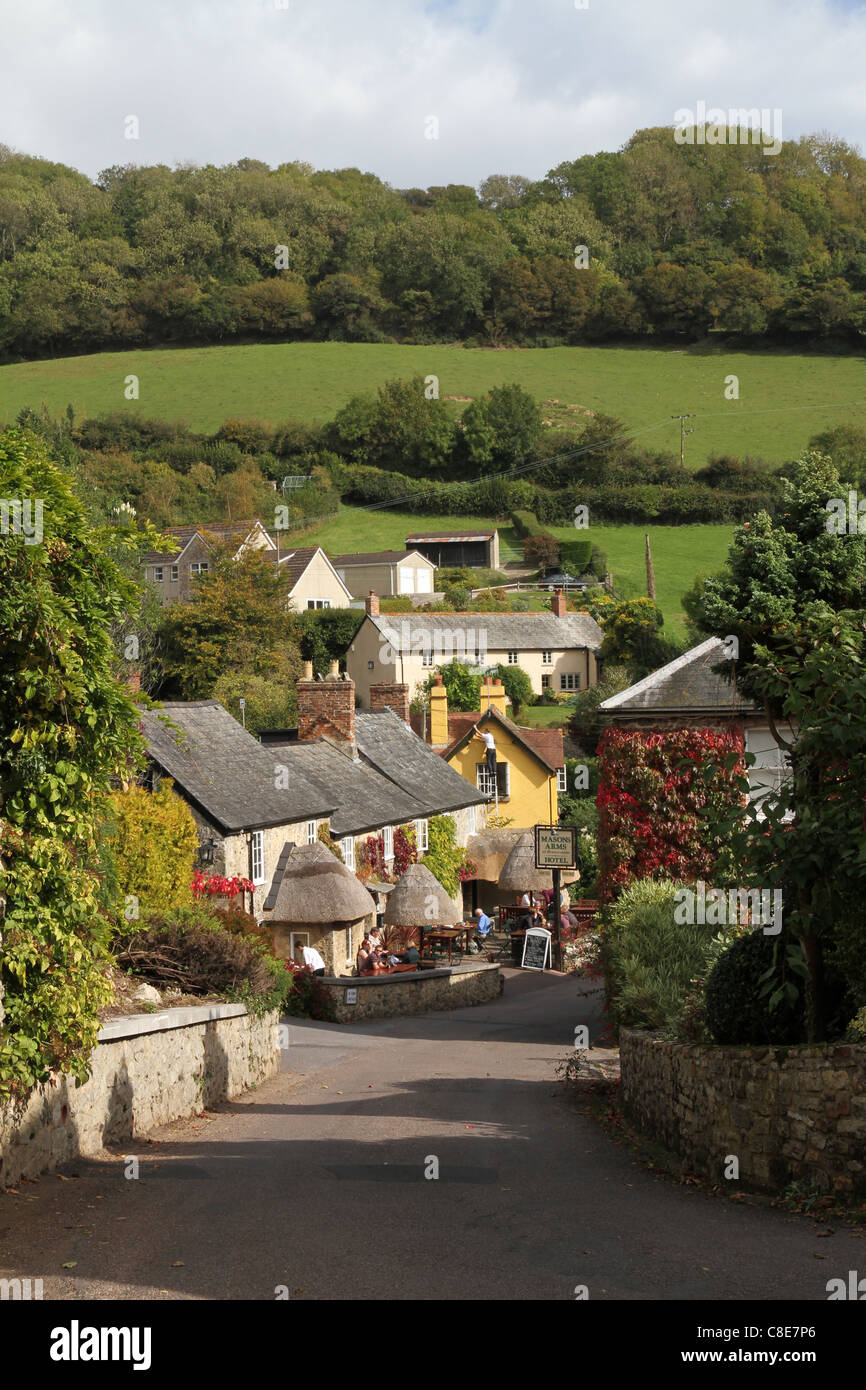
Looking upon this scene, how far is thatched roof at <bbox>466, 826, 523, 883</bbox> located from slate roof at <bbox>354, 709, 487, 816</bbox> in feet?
4.31

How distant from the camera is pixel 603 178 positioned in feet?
503

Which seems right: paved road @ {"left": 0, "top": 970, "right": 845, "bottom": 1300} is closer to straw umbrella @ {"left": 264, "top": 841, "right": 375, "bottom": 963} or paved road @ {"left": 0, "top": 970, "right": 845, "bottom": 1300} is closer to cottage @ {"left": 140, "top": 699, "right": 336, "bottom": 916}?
straw umbrella @ {"left": 264, "top": 841, "right": 375, "bottom": 963}

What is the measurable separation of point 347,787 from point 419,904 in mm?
6594

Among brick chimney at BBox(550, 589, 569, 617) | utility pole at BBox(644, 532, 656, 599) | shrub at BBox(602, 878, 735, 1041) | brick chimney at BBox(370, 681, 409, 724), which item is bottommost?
shrub at BBox(602, 878, 735, 1041)

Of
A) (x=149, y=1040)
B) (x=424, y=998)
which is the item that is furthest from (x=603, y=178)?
(x=149, y=1040)

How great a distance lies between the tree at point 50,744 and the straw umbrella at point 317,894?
597 inches

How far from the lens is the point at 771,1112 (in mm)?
9594

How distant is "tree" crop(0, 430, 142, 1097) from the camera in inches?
357

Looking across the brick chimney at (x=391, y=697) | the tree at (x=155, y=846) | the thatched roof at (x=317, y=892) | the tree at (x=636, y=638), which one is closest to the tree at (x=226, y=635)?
the brick chimney at (x=391, y=697)

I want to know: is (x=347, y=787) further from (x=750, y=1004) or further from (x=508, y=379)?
(x=508, y=379)

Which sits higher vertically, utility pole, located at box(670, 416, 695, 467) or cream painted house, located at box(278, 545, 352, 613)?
utility pole, located at box(670, 416, 695, 467)

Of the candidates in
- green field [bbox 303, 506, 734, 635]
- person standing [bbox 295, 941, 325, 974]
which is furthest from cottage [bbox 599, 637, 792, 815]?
green field [bbox 303, 506, 734, 635]

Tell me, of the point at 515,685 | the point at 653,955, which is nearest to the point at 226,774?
the point at 653,955
